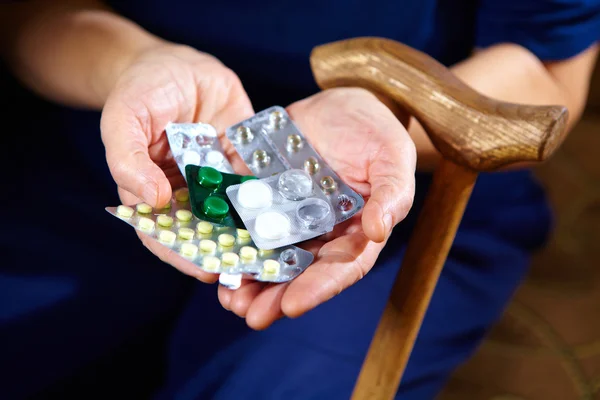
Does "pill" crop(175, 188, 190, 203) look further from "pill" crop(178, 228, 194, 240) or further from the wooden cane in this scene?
the wooden cane

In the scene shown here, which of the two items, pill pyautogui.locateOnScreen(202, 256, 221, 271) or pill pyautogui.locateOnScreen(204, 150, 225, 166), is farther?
pill pyautogui.locateOnScreen(204, 150, 225, 166)

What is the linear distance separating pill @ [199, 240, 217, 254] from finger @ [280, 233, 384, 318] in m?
0.08

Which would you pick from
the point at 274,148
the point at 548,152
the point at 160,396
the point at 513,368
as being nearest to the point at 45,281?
the point at 160,396

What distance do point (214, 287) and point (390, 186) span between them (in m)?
0.30

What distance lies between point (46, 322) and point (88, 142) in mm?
238

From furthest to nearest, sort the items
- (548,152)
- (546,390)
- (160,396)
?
(546,390) → (160,396) → (548,152)

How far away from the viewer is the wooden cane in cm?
52

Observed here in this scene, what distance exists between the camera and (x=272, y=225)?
0.52m

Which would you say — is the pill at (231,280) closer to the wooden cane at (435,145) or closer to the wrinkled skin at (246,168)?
the wrinkled skin at (246,168)

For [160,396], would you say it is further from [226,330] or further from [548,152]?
[548,152]

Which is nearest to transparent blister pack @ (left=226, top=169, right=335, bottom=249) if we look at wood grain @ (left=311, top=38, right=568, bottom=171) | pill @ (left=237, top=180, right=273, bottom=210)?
pill @ (left=237, top=180, right=273, bottom=210)

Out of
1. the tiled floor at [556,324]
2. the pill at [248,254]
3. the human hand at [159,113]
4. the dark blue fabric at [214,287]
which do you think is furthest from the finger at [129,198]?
the tiled floor at [556,324]

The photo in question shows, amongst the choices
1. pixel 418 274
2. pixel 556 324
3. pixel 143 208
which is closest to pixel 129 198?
pixel 143 208

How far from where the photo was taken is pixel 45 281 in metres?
0.71
